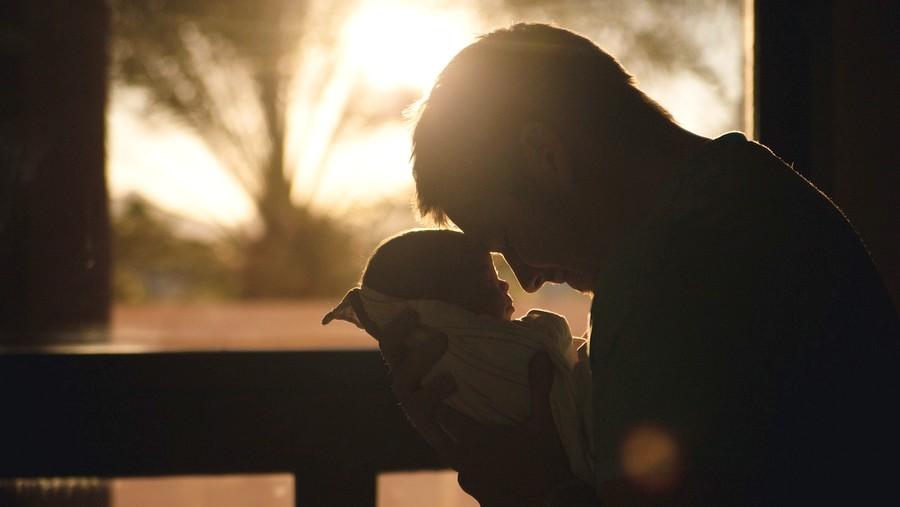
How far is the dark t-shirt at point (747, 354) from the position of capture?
0.79m

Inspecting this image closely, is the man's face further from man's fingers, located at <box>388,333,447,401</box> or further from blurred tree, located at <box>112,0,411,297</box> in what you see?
blurred tree, located at <box>112,0,411,297</box>

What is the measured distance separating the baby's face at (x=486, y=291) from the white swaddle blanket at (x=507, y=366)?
44 mm

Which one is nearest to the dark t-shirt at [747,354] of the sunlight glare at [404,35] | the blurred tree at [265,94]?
the sunlight glare at [404,35]

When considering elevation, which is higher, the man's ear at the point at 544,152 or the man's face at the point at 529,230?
the man's ear at the point at 544,152

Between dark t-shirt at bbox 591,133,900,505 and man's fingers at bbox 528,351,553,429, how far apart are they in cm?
34

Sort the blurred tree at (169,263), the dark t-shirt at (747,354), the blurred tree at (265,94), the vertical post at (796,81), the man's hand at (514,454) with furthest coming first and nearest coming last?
the blurred tree at (169,263), the blurred tree at (265,94), the vertical post at (796,81), the man's hand at (514,454), the dark t-shirt at (747,354)

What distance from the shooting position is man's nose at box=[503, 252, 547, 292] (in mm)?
1272

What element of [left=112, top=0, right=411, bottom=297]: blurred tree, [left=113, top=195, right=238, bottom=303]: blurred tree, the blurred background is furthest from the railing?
[left=113, top=195, right=238, bottom=303]: blurred tree

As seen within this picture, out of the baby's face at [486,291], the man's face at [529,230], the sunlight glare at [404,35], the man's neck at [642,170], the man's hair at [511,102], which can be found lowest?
the baby's face at [486,291]

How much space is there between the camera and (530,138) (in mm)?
1055

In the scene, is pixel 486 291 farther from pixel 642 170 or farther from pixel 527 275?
pixel 642 170

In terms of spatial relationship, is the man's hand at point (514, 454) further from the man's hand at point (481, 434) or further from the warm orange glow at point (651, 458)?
the warm orange glow at point (651, 458)

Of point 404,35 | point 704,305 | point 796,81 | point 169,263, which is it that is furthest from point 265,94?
point 704,305

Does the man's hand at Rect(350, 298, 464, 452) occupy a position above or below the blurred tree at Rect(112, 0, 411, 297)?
below
